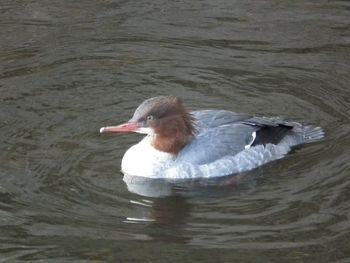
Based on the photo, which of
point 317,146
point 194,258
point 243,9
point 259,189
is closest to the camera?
point 194,258

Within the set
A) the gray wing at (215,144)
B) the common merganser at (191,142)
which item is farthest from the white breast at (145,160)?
the gray wing at (215,144)

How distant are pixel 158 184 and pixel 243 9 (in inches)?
202

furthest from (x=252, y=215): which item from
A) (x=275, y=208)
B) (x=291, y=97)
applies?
(x=291, y=97)

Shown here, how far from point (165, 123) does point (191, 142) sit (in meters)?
0.37

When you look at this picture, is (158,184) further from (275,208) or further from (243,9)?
(243,9)

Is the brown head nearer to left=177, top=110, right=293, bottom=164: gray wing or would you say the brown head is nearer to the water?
left=177, top=110, right=293, bottom=164: gray wing

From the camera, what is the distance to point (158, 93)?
38.1 ft

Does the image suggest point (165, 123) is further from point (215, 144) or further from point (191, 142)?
point (215, 144)

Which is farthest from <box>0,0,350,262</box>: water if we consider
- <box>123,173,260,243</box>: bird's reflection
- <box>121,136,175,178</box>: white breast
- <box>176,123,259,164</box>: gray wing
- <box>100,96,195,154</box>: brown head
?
<box>100,96,195,154</box>: brown head

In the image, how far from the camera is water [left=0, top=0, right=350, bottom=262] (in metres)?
8.40

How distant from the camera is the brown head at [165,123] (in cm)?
973

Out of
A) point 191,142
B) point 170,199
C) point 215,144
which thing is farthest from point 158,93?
point 170,199

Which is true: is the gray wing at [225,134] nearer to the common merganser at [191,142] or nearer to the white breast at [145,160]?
the common merganser at [191,142]

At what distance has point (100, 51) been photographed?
12.8 metres
